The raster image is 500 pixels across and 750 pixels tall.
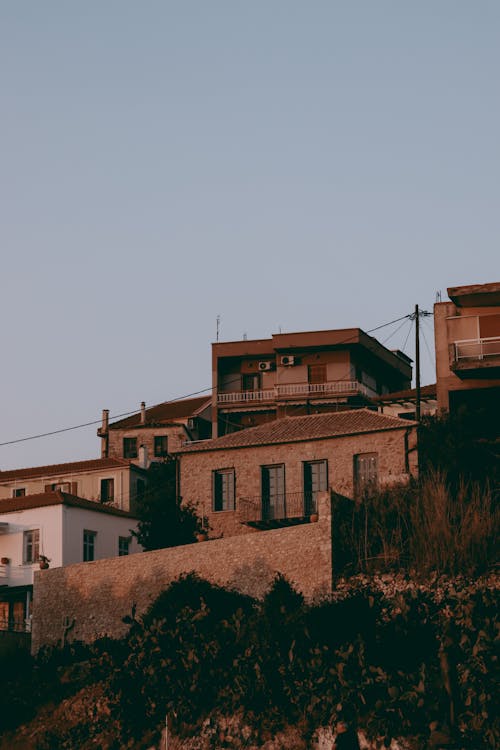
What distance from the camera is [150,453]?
234ft

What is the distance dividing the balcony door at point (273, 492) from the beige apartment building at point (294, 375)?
2145 centimetres

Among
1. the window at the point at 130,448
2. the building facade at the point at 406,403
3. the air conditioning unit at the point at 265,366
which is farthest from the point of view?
the air conditioning unit at the point at 265,366

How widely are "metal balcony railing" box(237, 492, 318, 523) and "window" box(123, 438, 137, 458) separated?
25483 mm


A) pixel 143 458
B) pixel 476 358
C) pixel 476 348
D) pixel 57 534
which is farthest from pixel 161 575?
pixel 143 458

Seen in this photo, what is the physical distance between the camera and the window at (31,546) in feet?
173

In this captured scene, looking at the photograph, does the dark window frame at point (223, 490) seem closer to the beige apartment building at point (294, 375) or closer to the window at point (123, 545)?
the window at point (123, 545)

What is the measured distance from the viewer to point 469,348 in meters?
46.8

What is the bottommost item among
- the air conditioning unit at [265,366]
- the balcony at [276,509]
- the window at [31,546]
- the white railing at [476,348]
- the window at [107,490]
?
the window at [31,546]

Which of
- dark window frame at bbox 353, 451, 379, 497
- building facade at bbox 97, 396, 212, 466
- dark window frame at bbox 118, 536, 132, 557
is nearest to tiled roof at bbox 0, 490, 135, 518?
dark window frame at bbox 118, 536, 132, 557

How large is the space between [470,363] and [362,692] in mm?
17451

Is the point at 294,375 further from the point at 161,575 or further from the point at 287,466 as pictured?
the point at 161,575

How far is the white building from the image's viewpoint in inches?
2032

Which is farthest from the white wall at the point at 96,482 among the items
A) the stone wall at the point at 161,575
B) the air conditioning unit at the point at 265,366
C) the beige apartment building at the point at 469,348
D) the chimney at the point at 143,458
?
the beige apartment building at the point at 469,348

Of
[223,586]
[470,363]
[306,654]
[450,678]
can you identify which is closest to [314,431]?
[470,363]
